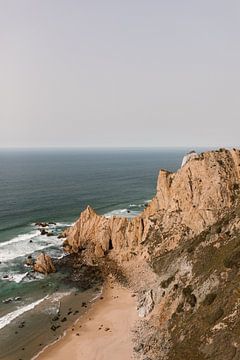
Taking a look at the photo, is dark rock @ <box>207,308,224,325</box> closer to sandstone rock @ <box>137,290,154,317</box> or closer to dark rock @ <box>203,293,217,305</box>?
dark rock @ <box>203,293,217,305</box>

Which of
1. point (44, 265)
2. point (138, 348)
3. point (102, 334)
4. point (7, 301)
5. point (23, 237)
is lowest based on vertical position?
point (102, 334)

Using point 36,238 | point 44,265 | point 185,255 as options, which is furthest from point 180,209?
point 36,238

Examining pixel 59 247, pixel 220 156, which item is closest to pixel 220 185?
pixel 220 156

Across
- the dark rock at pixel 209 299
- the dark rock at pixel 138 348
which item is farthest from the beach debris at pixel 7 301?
the dark rock at pixel 209 299

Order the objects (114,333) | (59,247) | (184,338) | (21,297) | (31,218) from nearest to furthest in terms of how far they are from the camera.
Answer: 1. (184,338)
2. (114,333)
3. (21,297)
4. (59,247)
5. (31,218)

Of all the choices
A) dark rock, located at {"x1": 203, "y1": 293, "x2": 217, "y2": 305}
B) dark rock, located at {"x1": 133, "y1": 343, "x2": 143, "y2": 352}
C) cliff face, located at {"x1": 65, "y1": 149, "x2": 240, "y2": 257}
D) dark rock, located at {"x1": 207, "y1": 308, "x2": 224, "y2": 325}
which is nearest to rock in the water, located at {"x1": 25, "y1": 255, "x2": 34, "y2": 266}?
cliff face, located at {"x1": 65, "y1": 149, "x2": 240, "y2": 257}

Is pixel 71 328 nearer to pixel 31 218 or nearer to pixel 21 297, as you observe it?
pixel 21 297

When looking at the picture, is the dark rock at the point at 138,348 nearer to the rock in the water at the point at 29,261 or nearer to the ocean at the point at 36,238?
the ocean at the point at 36,238

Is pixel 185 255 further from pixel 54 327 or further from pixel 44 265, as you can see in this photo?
pixel 44 265
